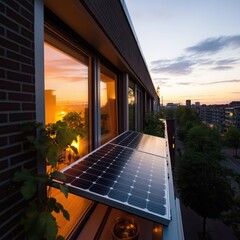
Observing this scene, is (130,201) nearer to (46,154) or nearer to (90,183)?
(90,183)

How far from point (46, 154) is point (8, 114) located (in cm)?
39

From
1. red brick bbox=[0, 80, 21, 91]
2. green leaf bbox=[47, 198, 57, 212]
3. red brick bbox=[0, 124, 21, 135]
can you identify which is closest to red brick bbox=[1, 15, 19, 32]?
red brick bbox=[0, 80, 21, 91]

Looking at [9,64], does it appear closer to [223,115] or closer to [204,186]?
[204,186]

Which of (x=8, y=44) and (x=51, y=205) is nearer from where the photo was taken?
(x=8, y=44)

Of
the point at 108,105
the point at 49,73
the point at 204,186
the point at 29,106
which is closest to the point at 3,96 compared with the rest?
the point at 29,106

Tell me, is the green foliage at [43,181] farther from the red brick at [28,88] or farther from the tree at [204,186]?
the tree at [204,186]

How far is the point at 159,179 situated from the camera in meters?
2.85

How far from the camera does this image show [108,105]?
571cm

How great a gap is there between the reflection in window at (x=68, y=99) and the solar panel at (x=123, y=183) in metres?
0.42

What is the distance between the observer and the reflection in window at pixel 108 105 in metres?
5.01

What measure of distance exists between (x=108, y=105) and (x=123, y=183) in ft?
11.6

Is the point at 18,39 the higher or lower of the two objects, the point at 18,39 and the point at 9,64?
the higher

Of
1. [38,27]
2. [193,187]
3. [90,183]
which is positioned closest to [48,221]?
[90,183]

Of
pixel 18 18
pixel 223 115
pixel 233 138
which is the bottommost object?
pixel 233 138
